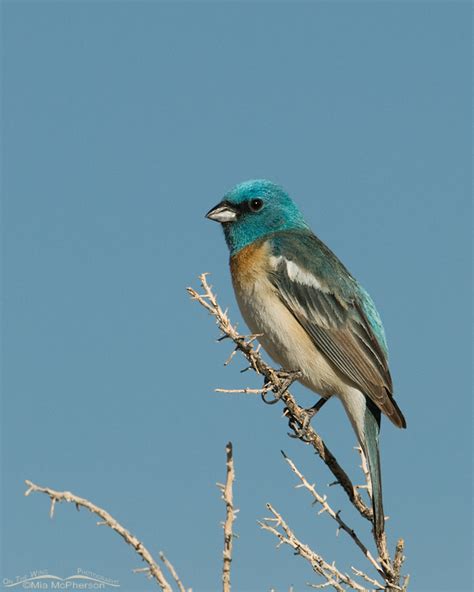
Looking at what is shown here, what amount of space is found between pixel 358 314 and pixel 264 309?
0.81m

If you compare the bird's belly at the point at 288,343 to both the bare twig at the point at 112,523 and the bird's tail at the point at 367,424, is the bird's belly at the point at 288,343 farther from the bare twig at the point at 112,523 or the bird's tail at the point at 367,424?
the bare twig at the point at 112,523

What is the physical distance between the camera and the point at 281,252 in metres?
6.90

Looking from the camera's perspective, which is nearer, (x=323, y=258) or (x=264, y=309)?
(x=264, y=309)

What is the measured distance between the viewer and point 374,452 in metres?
5.99

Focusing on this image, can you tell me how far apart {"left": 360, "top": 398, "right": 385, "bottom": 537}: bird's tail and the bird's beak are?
2.12 metres

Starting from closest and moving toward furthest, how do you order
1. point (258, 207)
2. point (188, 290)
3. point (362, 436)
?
point (188, 290) < point (362, 436) < point (258, 207)

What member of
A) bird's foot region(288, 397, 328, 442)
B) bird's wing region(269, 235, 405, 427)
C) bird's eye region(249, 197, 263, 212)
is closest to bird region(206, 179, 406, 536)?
bird's wing region(269, 235, 405, 427)

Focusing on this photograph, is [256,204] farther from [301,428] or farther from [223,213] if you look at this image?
[301,428]

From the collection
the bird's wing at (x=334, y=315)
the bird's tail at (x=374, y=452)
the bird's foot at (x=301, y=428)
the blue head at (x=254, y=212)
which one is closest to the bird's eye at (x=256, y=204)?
the blue head at (x=254, y=212)

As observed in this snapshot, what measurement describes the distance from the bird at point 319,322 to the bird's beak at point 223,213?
1.29 ft

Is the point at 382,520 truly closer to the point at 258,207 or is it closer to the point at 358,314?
the point at 358,314

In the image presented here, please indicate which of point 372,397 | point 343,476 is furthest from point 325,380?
point 343,476

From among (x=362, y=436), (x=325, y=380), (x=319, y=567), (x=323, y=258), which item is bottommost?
(x=319, y=567)

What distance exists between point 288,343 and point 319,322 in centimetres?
34
